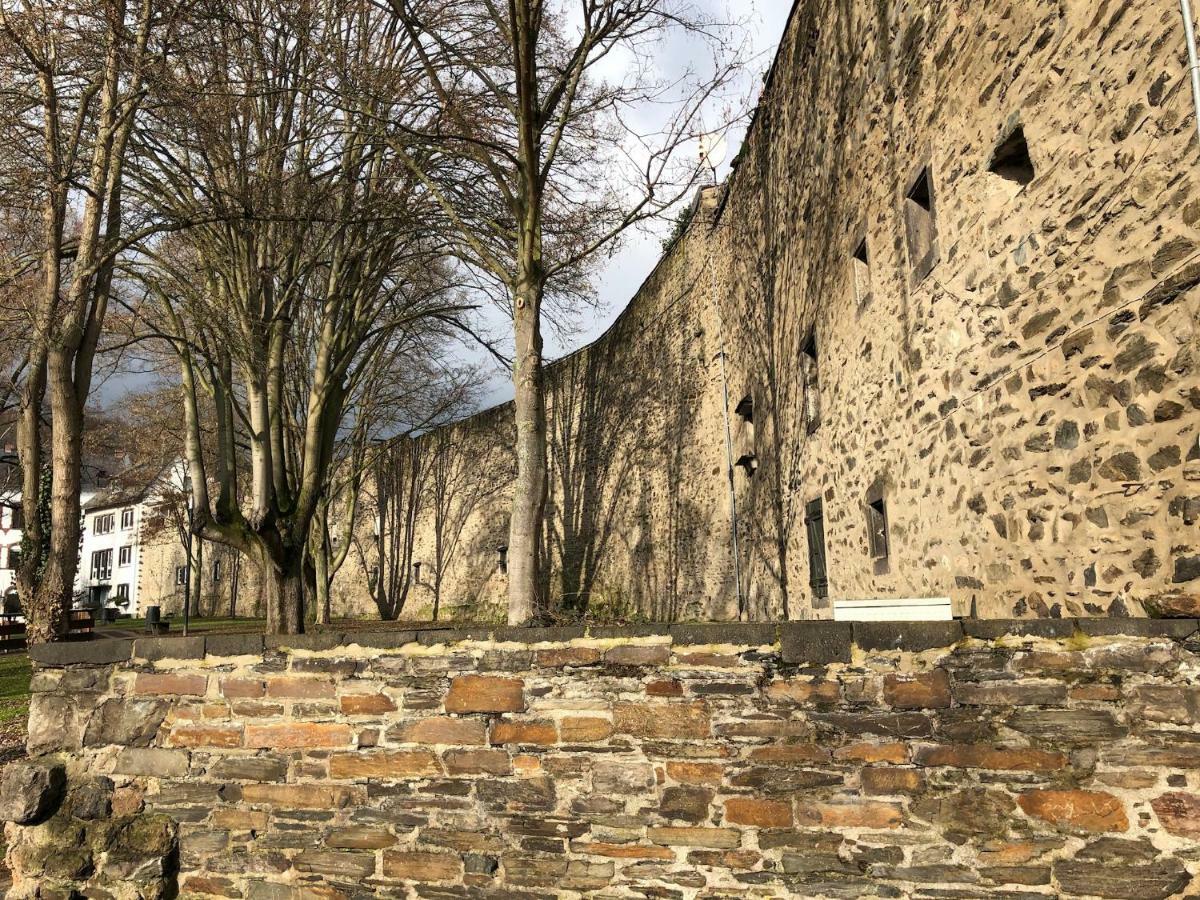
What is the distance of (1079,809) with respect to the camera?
10.4ft

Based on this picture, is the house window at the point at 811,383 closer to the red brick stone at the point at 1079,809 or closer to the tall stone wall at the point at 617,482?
the tall stone wall at the point at 617,482

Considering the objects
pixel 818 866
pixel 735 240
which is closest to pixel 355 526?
pixel 735 240

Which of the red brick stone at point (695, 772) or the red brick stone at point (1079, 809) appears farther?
the red brick stone at point (695, 772)

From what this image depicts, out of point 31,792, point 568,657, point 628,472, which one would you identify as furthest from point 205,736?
point 628,472

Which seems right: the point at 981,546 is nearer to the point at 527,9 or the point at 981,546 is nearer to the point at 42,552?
the point at 527,9

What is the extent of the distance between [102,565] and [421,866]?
55.9 meters

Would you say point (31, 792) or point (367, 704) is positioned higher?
point (367, 704)

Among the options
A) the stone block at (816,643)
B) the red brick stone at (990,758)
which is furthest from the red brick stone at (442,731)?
the red brick stone at (990,758)

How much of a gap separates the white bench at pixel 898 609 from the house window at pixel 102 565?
5566 cm

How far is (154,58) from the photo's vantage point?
7.47 metres

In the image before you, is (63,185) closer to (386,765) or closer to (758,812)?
(386,765)

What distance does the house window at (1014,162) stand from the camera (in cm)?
461

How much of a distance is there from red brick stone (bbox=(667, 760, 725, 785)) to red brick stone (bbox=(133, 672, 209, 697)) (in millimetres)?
2331

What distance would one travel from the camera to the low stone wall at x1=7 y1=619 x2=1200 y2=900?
3.18 metres
